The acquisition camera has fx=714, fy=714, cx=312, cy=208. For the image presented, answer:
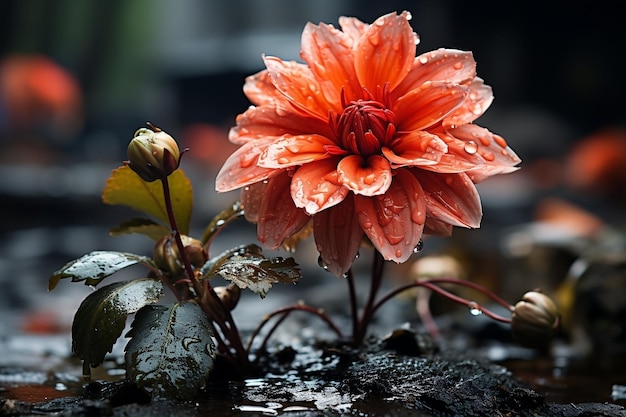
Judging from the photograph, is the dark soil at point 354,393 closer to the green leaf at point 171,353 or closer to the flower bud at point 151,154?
the green leaf at point 171,353

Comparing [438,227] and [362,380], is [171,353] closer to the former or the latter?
[362,380]

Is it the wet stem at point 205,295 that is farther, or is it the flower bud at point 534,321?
the flower bud at point 534,321

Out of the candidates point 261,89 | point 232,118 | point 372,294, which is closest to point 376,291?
point 372,294

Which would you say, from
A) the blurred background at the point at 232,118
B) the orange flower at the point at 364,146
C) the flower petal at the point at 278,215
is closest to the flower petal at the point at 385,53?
the orange flower at the point at 364,146

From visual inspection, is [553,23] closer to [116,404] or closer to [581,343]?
[581,343]

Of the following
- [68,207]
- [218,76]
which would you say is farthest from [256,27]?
[68,207]

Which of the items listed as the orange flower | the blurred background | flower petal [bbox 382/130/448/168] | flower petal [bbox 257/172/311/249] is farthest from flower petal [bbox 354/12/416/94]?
the blurred background

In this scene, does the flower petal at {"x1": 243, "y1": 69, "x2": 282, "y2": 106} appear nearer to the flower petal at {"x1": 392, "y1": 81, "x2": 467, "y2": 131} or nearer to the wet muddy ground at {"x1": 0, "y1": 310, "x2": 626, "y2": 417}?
the flower petal at {"x1": 392, "y1": 81, "x2": 467, "y2": 131}
